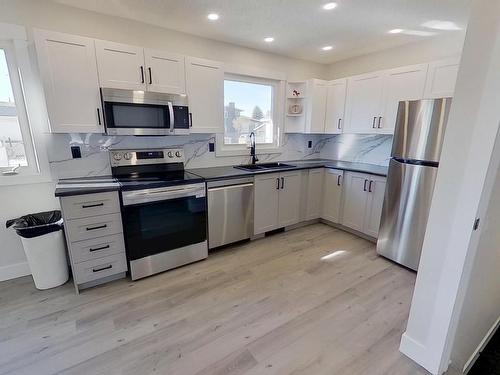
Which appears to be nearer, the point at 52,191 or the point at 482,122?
the point at 482,122

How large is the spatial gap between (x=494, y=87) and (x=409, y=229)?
1.72m

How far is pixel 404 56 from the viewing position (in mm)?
3191

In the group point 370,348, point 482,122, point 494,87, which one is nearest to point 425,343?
point 370,348

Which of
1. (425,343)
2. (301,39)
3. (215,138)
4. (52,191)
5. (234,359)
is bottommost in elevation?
(234,359)

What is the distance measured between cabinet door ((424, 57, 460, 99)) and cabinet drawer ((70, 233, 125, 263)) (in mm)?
3501

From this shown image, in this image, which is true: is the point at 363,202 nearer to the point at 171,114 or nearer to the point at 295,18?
the point at 295,18

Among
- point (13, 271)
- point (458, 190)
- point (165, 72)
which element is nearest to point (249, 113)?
point (165, 72)

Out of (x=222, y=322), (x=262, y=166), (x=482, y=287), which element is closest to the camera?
(x=482, y=287)

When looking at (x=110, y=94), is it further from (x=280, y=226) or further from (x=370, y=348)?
(x=370, y=348)

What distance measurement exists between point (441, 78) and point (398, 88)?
1.40 feet

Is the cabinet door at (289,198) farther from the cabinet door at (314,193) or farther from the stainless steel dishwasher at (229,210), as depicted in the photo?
the stainless steel dishwasher at (229,210)

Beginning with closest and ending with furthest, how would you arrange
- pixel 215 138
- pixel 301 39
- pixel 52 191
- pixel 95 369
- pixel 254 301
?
1. pixel 95 369
2. pixel 254 301
3. pixel 52 191
4. pixel 301 39
5. pixel 215 138

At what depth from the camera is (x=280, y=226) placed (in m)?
3.42

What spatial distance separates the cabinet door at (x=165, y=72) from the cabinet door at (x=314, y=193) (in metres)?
2.05
